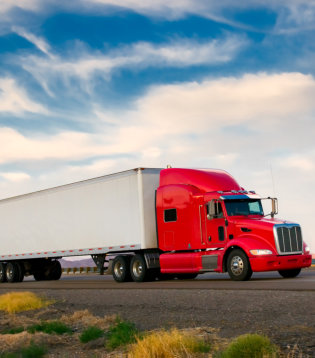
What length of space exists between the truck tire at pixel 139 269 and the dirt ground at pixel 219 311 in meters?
5.67

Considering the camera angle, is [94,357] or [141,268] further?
[141,268]

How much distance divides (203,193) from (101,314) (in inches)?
355

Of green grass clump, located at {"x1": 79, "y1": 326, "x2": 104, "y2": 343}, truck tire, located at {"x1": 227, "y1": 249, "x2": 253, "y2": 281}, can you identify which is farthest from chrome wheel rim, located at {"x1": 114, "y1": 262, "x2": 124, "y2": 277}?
green grass clump, located at {"x1": 79, "y1": 326, "x2": 104, "y2": 343}

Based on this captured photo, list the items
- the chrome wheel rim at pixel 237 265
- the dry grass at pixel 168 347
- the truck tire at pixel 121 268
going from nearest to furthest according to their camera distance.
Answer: the dry grass at pixel 168 347 < the chrome wheel rim at pixel 237 265 < the truck tire at pixel 121 268

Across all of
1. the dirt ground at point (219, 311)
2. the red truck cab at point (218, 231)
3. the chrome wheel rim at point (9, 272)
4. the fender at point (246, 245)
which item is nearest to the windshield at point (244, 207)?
the red truck cab at point (218, 231)

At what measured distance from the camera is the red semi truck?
1912 cm

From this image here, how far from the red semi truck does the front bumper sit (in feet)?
0.10

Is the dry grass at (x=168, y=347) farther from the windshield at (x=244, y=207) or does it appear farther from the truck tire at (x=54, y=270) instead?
the truck tire at (x=54, y=270)

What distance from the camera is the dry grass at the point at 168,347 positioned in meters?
7.66

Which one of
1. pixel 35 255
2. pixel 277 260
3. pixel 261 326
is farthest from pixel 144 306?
pixel 35 255

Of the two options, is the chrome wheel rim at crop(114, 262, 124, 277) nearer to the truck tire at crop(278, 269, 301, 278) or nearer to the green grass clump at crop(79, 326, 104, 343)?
the truck tire at crop(278, 269, 301, 278)

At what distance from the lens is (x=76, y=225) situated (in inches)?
1025

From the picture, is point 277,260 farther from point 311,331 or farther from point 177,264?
point 311,331

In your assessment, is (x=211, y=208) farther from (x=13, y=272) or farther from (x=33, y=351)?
(x=13, y=272)
